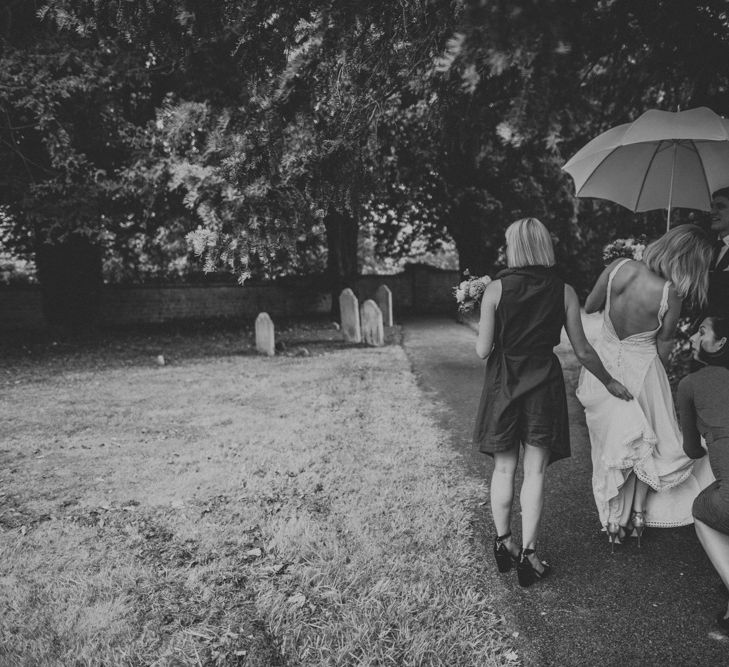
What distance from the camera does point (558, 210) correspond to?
18.6 meters

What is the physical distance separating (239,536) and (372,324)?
29.5ft

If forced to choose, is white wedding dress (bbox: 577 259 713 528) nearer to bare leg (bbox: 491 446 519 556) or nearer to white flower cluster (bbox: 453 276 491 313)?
bare leg (bbox: 491 446 519 556)

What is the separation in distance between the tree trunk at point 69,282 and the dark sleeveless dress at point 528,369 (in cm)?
1400

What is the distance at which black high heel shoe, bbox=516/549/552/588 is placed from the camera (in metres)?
2.96

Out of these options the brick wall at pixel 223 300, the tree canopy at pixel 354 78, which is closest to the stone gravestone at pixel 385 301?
the brick wall at pixel 223 300

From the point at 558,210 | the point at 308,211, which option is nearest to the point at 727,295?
the point at 308,211

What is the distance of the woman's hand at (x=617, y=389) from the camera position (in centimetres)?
307

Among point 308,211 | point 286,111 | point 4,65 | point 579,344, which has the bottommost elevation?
point 579,344

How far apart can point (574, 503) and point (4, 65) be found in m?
10.6

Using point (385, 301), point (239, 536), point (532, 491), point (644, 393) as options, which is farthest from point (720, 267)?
point (385, 301)

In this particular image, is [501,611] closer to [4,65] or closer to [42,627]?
[42,627]

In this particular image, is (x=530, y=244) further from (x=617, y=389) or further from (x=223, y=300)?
(x=223, y=300)

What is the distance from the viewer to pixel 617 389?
3.07 metres

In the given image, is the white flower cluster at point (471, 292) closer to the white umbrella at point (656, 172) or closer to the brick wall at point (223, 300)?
the white umbrella at point (656, 172)
